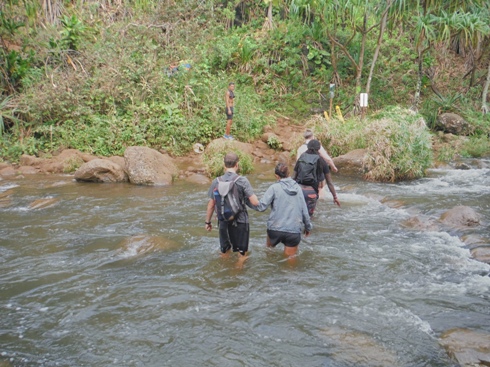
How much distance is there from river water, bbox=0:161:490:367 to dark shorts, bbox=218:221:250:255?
1.08ft

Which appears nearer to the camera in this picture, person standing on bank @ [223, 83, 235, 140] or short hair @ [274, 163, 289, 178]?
short hair @ [274, 163, 289, 178]

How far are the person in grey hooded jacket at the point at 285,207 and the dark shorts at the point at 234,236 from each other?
14.0 inches

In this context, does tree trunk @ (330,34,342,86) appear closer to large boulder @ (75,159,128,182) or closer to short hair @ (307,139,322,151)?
large boulder @ (75,159,128,182)

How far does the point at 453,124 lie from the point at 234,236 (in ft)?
41.6

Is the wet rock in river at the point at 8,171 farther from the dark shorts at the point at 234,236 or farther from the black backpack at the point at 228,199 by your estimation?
the black backpack at the point at 228,199

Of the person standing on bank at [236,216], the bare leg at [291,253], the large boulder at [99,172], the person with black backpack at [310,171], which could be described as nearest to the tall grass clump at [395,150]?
the person with black backpack at [310,171]

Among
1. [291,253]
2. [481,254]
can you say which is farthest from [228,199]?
[481,254]

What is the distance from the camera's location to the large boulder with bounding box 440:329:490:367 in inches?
168

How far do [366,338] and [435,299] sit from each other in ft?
4.32

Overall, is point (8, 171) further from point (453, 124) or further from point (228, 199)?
point (453, 124)

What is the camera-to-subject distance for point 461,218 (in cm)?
816

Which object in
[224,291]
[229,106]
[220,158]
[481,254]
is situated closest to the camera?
[224,291]

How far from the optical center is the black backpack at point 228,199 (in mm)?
5770

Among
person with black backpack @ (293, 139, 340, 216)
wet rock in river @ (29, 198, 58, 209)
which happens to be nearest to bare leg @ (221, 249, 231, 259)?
person with black backpack @ (293, 139, 340, 216)
